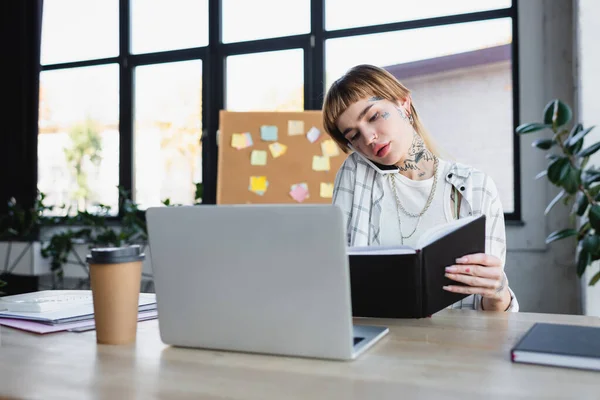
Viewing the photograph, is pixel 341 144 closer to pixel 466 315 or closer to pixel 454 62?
pixel 466 315

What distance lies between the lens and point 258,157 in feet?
11.2

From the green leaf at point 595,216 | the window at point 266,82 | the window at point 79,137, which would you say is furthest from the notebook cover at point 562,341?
the window at point 79,137

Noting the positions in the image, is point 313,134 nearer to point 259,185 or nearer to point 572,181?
point 259,185

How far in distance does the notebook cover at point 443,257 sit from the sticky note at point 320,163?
2.23 m

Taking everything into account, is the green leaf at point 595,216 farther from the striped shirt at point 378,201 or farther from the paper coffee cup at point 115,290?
the paper coffee cup at point 115,290

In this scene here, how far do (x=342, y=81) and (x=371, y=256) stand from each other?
2.42ft

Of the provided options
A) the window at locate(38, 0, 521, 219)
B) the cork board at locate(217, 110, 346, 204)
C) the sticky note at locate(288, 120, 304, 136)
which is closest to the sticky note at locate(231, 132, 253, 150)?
the cork board at locate(217, 110, 346, 204)

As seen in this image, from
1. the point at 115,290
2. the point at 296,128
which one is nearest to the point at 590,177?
the point at 296,128

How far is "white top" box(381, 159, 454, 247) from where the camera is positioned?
163 cm

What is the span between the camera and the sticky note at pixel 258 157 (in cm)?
339

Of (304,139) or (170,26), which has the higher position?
(170,26)

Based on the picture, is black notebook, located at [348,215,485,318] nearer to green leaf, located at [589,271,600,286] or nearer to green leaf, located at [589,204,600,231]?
green leaf, located at [589,204,600,231]

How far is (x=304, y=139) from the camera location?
3.36 m

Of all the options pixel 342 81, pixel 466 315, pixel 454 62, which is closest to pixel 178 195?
pixel 454 62
